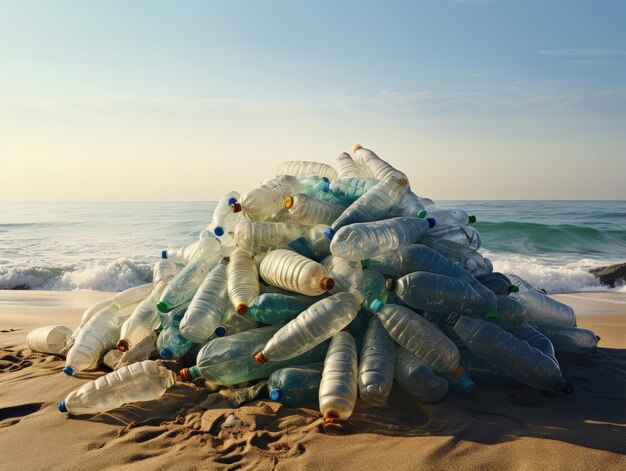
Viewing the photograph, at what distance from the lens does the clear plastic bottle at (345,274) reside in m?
4.32

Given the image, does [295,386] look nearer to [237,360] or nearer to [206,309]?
A: [237,360]

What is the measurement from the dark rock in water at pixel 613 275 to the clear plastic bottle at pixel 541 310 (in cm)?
810

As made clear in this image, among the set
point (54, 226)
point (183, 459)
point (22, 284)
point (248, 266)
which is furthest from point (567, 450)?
point (54, 226)

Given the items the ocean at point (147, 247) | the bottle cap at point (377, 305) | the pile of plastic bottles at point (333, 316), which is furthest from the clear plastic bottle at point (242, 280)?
the ocean at point (147, 247)

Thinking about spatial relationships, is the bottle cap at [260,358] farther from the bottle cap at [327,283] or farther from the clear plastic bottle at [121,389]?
the clear plastic bottle at [121,389]

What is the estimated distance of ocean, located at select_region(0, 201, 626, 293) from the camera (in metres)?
13.6

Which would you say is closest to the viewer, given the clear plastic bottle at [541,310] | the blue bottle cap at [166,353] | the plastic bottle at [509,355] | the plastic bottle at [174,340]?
the plastic bottle at [509,355]

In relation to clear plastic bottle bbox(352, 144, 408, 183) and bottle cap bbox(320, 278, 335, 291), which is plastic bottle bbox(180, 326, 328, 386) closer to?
bottle cap bbox(320, 278, 335, 291)

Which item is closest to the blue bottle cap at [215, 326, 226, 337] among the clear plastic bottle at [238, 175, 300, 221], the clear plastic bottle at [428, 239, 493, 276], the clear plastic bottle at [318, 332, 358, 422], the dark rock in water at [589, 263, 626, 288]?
the clear plastic bottle at [318, 332, 358, 422]

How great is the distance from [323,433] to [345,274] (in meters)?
1.24

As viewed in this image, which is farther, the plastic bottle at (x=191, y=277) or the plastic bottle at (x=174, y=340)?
the plastic bottle at (x=191, y=277)

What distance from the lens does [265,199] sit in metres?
4.77

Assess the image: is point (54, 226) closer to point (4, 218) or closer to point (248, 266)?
point (4, 218)

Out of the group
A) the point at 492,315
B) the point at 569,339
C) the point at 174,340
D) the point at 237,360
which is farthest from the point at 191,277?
the point at 569,339
